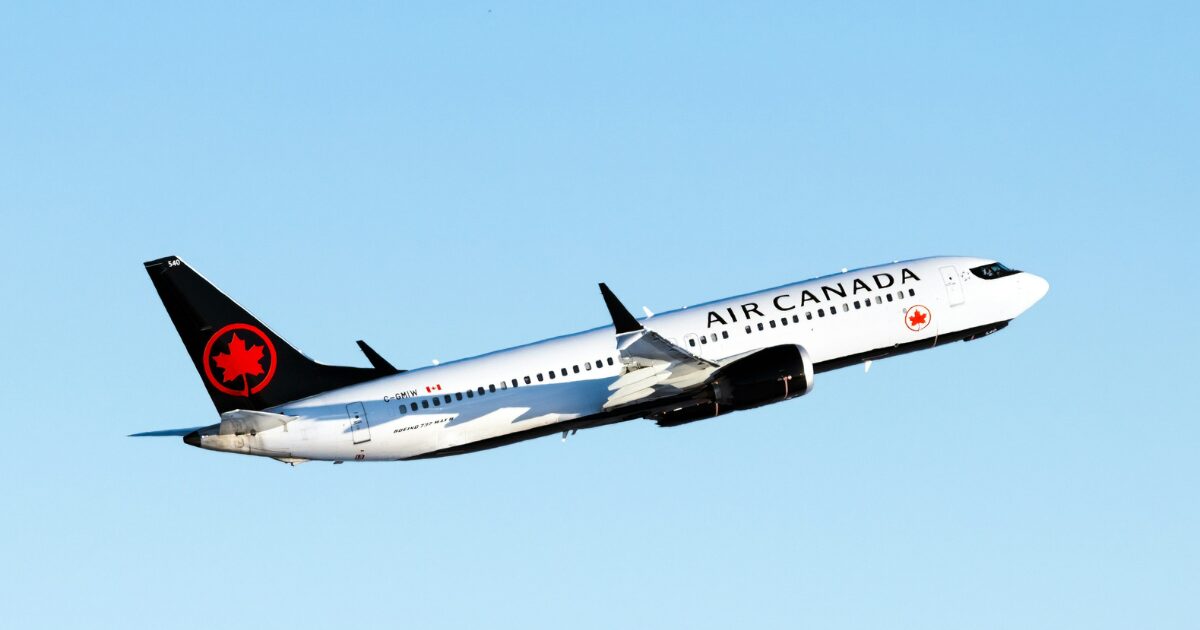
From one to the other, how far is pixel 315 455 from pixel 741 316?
18.7 metres

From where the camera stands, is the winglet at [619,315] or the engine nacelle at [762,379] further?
the engine nacelle at [762,379]

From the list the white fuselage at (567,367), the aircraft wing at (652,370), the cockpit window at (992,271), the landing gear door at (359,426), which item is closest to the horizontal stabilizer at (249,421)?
Result: the white fuselage at (567,367)

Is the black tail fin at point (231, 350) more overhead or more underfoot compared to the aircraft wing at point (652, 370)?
more overhead

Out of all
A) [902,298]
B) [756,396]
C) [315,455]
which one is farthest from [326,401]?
[902,298]

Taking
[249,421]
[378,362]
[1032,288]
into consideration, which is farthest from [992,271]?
[249,421]

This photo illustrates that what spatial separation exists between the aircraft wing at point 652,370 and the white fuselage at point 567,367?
482 mm

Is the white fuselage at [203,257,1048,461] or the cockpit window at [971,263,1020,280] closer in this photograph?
the white fuselage at [203,257,1048,461]

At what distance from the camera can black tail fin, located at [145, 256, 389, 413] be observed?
208 ft

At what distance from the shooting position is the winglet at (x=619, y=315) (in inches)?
2483

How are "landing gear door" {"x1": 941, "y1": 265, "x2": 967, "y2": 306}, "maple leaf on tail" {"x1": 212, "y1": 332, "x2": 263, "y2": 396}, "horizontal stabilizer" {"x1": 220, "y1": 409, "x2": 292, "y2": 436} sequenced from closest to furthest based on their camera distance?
"horizontal stabilizer" {"x1": 220, "y1": 409, "x2": 292, "y2": 436}
"maple leaf on tail" {"x1": 212, "y1": 332, "x2": 263, "y2": 396}
"landing gear door" {"x1": 941, "y1": 265, "x2": 967, "y2": 306}

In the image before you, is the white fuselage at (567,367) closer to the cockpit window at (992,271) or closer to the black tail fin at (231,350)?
the black tail fin at (231,350)

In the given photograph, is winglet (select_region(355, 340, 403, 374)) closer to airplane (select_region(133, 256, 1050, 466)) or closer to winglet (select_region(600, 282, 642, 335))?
airplane (select_region(133, 256, 1050, 466))

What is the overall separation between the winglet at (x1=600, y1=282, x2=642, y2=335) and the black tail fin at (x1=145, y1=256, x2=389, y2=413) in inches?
422

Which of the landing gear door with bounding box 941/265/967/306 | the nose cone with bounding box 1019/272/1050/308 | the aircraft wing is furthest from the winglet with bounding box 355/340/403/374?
the nose cone with bounding box 1019/272/1050/308
